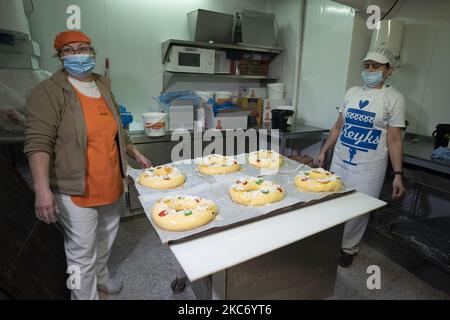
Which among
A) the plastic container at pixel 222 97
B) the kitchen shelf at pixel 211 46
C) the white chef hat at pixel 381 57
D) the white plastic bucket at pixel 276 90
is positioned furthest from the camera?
the white plastic bucket at pixel 276 90

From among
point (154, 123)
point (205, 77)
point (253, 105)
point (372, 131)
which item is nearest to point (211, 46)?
point (205, 77)

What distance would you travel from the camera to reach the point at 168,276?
5.90ft

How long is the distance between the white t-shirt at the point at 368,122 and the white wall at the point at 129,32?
→ 1839mm

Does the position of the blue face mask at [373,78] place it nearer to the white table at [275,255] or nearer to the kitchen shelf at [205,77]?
the white table at [275,255]

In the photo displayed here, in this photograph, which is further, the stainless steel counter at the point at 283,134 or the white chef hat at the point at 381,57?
the stainless steel counter at the point at 283,134

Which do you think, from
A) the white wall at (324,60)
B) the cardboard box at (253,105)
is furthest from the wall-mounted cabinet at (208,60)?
the white wall at (324,60)

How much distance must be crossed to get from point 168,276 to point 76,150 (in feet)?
3.50

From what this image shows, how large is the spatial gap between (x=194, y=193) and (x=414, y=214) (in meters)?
2.14

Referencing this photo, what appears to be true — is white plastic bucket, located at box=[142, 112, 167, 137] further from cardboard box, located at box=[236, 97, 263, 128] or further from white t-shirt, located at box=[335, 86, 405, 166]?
white t-shirt, located at box=[335, 86, 405, 166]

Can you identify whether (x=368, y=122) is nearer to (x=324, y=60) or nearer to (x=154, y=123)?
(x=324, y=60)

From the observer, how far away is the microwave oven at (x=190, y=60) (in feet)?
8.43

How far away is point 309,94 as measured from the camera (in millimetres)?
2895

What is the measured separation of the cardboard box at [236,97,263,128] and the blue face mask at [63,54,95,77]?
187 cm
